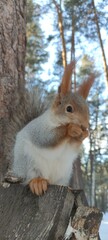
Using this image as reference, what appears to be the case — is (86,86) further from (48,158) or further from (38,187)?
(38,187)

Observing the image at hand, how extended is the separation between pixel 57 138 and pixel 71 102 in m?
0.10

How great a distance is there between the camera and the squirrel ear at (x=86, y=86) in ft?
3.22

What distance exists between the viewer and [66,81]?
0.95 m

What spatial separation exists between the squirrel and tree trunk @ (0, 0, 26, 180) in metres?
0.14

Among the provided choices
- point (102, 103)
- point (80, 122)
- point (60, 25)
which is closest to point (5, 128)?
point (80, 122)

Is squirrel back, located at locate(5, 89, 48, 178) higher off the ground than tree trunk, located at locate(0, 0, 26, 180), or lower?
lower

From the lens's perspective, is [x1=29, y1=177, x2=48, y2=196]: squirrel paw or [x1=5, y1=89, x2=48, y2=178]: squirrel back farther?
[x1=5, y1=89, x2=48, y2=178]: squirrel back

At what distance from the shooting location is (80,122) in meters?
0.90

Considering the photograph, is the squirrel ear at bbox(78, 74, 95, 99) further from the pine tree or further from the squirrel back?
the pine tree

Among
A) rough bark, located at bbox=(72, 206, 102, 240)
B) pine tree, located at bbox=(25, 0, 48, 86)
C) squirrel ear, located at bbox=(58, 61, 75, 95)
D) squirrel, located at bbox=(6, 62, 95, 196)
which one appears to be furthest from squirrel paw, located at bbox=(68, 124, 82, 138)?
pine tree, located at bbox=(25, 0, 48, 86)

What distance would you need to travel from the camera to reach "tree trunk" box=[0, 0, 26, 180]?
1.12 metres

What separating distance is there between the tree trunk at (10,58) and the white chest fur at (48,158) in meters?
0.18

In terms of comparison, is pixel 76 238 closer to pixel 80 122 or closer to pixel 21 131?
pixel 80 122

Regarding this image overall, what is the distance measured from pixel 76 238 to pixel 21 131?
42 cm
